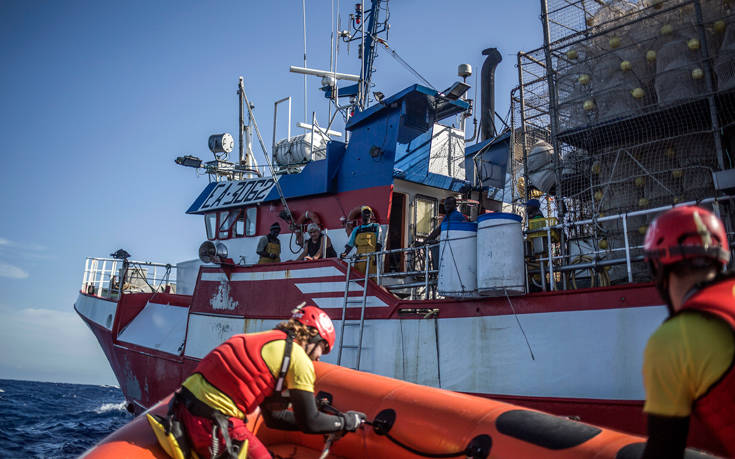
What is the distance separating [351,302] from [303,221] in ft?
11.1

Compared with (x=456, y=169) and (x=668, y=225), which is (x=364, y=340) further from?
(x=668, y=225)

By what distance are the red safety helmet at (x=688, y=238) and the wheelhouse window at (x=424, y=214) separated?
27.3 feet

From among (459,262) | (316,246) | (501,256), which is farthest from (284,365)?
(316,246)

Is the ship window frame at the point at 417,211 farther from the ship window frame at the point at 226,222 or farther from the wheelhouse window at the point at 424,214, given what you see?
the ship window frame at the point at 226,222

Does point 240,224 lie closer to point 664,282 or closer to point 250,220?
point 250,220

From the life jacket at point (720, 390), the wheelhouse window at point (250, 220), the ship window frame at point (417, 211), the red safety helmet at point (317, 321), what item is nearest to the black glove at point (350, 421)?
the red safety helmet at point (317, 321)

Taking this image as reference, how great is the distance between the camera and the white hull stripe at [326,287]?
26.3 ft

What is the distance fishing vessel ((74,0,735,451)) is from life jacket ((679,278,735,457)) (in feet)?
12.1

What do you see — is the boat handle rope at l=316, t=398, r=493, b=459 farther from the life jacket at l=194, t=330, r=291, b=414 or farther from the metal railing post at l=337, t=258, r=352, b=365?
the metal railing post at l=337, t=258, r=352, b=365

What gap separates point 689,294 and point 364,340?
6.29 meters

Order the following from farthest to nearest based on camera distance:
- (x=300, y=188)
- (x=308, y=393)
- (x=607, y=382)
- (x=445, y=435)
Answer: (x=300, y=188) → (x=607, y=382) → (x=445, y=435) → (x=308, y=393)

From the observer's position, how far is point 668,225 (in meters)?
1.79

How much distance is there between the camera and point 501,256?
6.06 metres

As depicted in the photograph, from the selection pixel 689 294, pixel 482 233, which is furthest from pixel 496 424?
pixel 482 233
